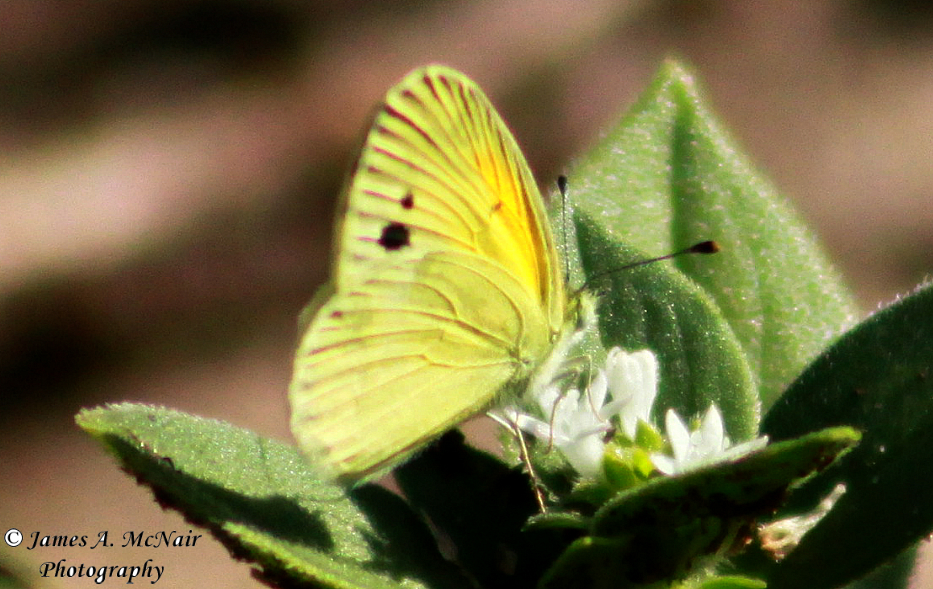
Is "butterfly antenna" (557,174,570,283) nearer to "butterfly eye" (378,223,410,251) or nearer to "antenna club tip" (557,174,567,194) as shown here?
"antenna club tip" (557,174,567,194)

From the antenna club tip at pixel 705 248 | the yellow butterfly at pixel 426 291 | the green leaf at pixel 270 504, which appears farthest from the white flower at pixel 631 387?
the green leaf at pixel 270 504

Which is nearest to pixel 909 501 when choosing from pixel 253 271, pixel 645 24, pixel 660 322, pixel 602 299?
pixel 660 322

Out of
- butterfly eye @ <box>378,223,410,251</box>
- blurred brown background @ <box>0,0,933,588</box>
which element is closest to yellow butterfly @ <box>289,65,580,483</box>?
butterfly eye @ <box>378,223,410,251</box>

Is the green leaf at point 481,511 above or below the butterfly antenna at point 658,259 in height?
below

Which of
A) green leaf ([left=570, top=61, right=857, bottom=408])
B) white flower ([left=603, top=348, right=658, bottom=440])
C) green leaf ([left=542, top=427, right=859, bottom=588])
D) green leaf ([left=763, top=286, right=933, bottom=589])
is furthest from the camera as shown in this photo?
green leaf ([left=570, top=61, right=857, bottom=408])

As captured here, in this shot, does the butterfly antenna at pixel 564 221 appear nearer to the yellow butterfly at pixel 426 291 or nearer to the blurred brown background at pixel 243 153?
the yellow butterfly at pixel 426 291

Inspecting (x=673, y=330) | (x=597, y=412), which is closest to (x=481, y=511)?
(x=597, y=412)
